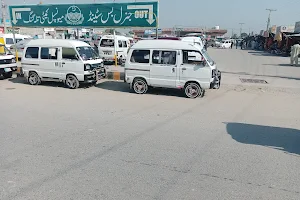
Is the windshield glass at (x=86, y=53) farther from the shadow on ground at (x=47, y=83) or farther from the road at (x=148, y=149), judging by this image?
the road at (x=148, y=149)

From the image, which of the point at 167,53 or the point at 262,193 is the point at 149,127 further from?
the point at 167,53

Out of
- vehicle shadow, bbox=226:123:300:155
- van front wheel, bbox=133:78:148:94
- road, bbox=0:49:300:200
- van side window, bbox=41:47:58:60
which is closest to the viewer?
road, bbox=0:49:300:200

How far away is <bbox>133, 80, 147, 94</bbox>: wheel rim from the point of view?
356 inches

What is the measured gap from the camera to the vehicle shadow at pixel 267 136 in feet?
15.1

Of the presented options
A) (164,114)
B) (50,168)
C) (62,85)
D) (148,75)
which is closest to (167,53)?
(148,75)

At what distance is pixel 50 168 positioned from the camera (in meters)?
3.66

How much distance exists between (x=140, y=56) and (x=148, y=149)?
513 centimetres

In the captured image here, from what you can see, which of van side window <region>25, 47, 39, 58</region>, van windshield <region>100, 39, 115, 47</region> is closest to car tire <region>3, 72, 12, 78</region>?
van side window <region>25, 47, 39, 58</region>

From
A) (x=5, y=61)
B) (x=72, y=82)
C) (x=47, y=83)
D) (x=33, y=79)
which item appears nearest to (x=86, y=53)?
(x=72, y=82)

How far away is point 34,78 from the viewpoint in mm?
10391

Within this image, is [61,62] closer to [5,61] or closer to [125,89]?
[125,89]

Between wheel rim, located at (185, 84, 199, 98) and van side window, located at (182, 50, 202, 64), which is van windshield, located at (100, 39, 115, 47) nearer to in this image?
van side window, located at (182, 50, 202, 64)

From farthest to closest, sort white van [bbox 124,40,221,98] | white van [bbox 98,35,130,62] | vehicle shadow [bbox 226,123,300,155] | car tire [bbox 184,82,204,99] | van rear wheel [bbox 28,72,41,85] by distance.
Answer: white van [bbox 98,35,130,62]
van rear wheel [bbox 28,72,41,85]
car tire [bbox 184,82,204,99]
white van [bbox 124,40,221,98]
vehicle shadow [bbox 226,123,300,155]

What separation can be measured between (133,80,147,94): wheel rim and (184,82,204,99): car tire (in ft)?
5.19
